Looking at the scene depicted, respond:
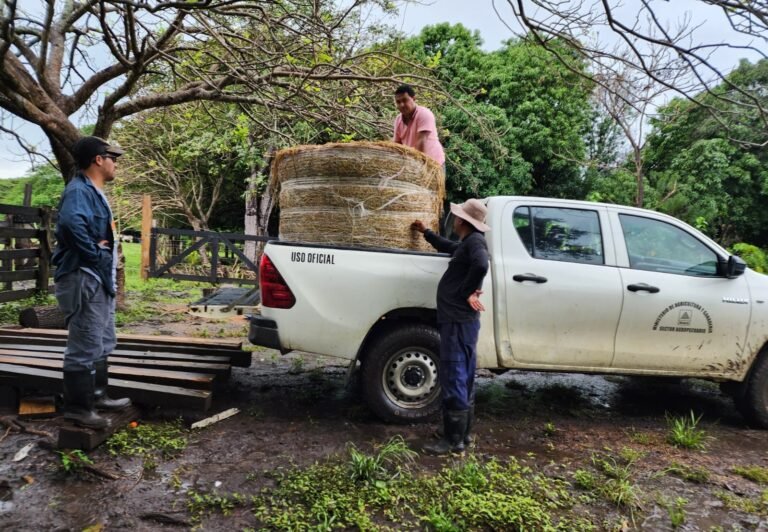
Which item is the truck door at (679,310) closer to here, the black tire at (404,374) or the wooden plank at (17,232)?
the black tire at (404,374)

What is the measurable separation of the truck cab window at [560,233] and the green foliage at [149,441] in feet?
10.1

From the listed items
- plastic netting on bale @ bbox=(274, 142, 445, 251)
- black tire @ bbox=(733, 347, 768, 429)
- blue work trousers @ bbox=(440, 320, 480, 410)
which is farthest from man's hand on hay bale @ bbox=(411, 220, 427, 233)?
black tire @ bbox=(733, 347, 768, 429)

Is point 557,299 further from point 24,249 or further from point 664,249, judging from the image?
point 24,249

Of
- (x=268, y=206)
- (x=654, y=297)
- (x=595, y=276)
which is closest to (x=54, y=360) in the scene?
(x=595, y=276)

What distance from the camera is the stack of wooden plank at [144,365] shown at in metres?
3.79

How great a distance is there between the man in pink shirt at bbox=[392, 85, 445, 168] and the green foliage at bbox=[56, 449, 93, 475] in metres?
3.43

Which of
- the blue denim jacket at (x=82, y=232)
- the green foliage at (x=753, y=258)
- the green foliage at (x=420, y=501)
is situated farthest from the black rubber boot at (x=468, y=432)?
the green foliage at (x=753, y=258)

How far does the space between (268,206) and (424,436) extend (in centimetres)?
1638

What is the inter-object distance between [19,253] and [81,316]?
6009 mm

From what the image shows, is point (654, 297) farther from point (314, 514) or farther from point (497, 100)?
point (497, 100)

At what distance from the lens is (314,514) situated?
275 cm

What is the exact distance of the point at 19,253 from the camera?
7.96 metres

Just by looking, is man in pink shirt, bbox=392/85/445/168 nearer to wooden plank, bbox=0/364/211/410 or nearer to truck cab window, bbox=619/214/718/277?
truck cab window, bbox=619/214/718/277

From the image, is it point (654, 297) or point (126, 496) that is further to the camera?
point (654, 297)
